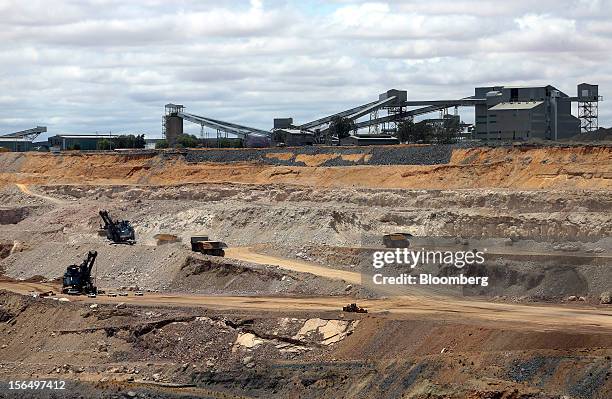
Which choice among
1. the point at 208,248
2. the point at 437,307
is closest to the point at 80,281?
the point at 208,248

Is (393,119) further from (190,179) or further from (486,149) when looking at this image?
(486,149)

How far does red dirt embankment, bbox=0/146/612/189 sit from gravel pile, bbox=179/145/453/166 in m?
1.08

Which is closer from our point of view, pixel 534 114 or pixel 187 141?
pixel 534 114

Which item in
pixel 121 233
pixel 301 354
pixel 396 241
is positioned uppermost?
pixel 396 241

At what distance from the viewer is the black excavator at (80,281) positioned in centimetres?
5953

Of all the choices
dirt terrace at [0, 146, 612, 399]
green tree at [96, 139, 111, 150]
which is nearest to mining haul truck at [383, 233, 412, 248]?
dirt terrace at [0, 146, 612, 399]

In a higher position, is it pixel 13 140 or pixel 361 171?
pixel 13 140

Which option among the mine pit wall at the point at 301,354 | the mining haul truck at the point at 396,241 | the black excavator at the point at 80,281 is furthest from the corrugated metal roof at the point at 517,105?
the mine pit wall at the point at 301,354

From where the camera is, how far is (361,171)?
95.3 metres

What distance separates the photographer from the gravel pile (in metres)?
93.4

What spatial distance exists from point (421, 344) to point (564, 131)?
2829 inches

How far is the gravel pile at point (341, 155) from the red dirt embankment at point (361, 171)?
1079 mm

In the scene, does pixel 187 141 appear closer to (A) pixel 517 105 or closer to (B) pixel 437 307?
(A) pixel 517 105

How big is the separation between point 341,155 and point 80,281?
145ft
